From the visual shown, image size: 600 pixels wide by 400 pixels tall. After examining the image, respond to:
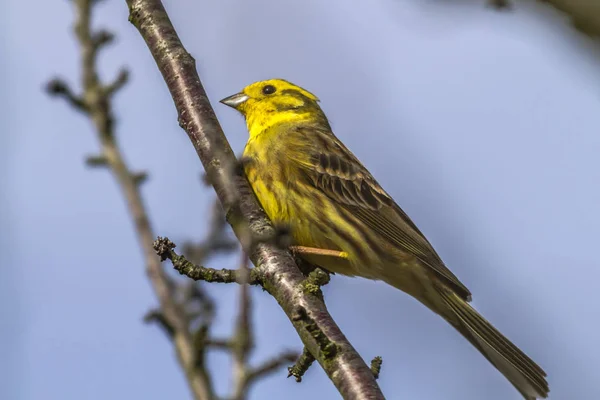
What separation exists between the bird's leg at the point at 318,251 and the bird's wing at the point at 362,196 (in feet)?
1.67

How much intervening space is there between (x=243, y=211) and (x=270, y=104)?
256cm

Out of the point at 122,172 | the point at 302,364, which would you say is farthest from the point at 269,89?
the point at 122,172

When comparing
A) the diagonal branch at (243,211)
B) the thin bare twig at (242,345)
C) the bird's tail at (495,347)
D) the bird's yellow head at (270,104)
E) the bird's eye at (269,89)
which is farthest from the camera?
the bird's eye at (269,89)

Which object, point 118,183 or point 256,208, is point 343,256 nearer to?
point 256,208

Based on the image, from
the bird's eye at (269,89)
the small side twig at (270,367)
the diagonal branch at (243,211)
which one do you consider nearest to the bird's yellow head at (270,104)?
the bird's eye at (269,89)

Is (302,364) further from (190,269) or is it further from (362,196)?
(362,196)

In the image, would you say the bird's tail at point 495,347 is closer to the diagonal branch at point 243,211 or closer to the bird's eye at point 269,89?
the diagonal branch at point 243,211

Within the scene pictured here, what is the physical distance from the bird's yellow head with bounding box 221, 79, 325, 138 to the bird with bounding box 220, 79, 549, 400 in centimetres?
1

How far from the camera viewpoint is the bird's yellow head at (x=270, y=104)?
6672mm

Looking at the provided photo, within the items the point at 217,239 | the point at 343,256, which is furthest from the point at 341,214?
the point at 217,239

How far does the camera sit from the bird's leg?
5453 millimetres

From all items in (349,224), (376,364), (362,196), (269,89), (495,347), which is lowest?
(376,364)

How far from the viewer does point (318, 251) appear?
5527 mm

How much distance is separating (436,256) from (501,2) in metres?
3.69
